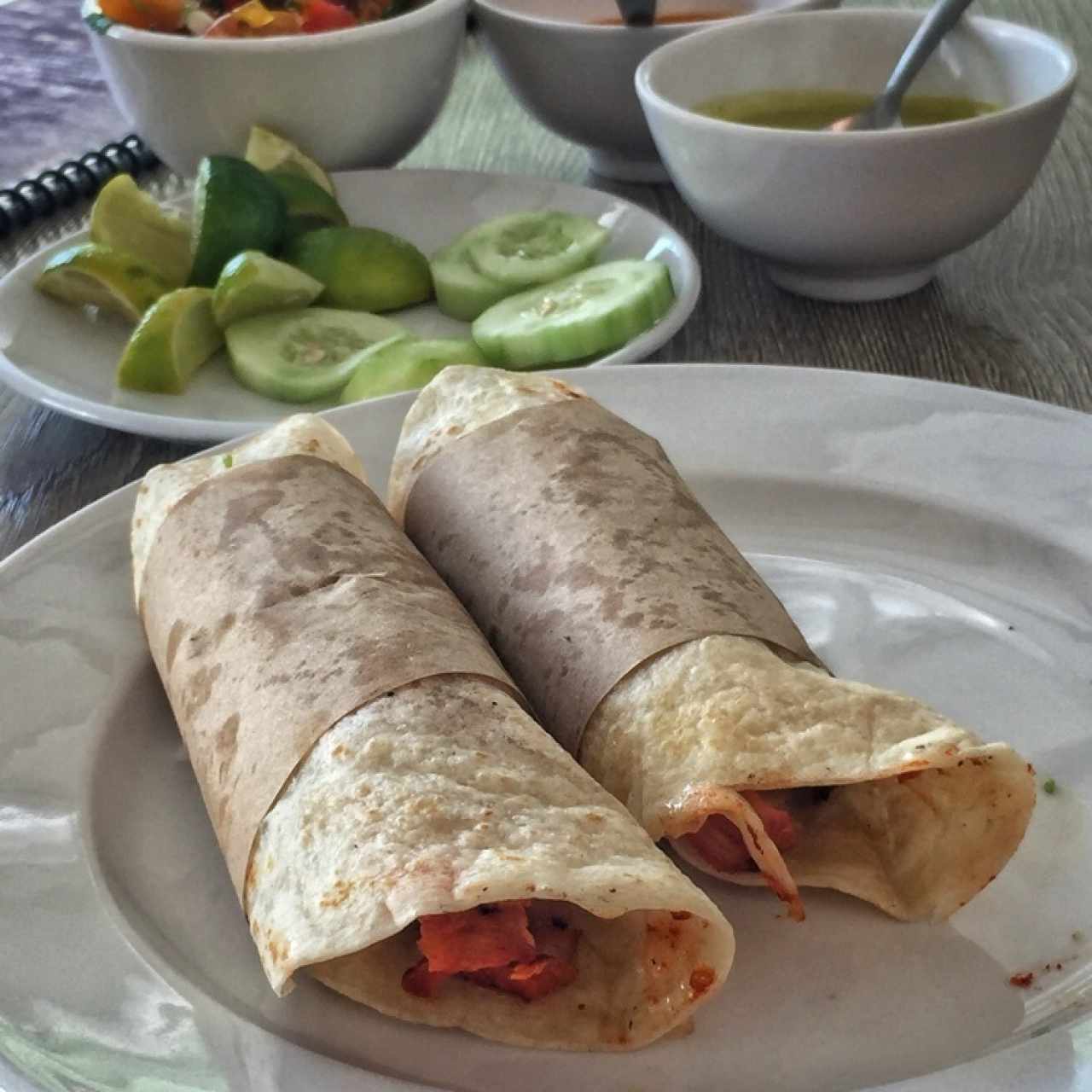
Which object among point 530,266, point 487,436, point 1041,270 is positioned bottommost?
point 1041,270

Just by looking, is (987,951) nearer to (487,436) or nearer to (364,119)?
(487,436)

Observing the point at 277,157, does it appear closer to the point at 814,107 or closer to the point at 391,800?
the point at 814,107

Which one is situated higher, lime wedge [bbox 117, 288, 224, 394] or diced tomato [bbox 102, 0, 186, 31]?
diced tomato [bbox 102, 0, 186, 31]

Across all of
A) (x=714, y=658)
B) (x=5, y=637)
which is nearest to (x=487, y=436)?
(x=714, y=658)

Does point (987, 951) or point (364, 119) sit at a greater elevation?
point (364, 119)

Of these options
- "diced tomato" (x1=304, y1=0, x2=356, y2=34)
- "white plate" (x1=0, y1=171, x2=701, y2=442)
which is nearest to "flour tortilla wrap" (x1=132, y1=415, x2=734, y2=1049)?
"white plate" (x1=0, y1=171, x2=701, y2=442)

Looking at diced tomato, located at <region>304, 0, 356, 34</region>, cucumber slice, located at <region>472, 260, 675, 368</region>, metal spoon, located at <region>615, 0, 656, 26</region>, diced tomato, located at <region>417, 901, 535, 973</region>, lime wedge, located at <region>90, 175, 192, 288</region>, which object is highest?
diced tomato, located at <region>304, 0, 356, 34</region>

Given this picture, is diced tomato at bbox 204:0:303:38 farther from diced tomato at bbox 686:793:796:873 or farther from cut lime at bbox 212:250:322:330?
diced tomato at bbox 686:793:796:873
